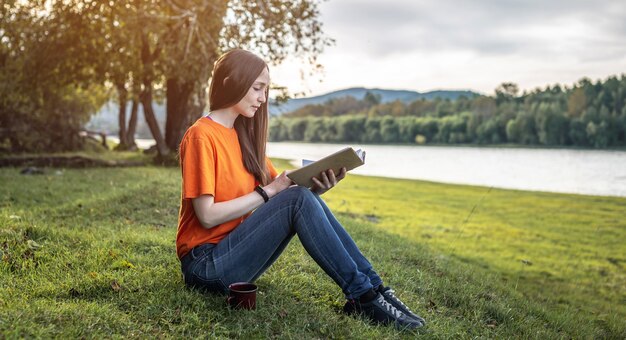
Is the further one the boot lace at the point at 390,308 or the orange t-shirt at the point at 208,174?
the boot lace at the point at 390,308

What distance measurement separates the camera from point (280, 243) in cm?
359

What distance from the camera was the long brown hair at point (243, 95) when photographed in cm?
345

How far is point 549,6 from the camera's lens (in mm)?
19625

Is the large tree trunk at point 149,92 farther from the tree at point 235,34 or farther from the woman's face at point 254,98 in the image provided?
the woman's face at point 254,98

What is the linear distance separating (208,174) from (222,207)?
215 millimetres

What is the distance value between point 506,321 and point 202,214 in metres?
2.75

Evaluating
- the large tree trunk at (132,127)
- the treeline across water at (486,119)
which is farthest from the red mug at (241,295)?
the treeline across water at (486,119)

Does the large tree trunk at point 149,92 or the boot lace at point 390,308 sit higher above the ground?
the large tree trunk at point 149,92

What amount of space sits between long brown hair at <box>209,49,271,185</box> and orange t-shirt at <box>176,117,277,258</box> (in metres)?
0.06

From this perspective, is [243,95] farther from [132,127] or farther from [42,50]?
[132,127]

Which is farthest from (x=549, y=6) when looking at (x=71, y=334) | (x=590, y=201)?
(x=71, y=334)

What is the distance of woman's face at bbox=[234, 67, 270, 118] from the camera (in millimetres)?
3541

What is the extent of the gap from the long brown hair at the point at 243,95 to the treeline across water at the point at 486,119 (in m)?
66.8

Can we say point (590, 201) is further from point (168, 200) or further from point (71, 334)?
point (71, 334)
